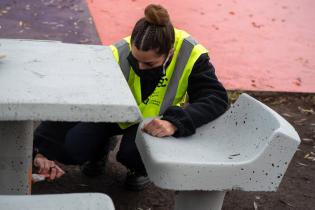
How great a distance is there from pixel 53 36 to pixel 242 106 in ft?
11.7

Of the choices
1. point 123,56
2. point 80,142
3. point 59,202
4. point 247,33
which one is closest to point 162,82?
point 123,56

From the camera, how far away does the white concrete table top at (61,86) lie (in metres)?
1.87

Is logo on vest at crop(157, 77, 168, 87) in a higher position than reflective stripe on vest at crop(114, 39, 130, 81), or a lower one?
lower

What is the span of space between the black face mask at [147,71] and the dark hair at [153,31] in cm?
18

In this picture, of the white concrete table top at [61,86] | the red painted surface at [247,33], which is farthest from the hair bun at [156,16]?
the red painted surface at [247,33]

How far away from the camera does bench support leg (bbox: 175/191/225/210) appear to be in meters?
2.74

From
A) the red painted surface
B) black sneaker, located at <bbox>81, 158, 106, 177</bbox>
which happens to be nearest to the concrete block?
black sneaker, located at <bbox>81, 158, 106, 177</bbox>

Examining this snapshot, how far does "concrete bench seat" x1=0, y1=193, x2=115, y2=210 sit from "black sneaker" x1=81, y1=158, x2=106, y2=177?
5.12 ft

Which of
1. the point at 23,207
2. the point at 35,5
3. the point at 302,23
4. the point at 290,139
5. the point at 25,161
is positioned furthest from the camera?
the point at 302,23

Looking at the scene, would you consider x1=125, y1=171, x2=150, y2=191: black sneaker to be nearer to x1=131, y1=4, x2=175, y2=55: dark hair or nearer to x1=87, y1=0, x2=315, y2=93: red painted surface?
x1=131, y1=4, x2=175, y2=55: dark hair

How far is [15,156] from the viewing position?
268 centimetres

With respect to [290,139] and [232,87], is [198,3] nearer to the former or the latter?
[232,87]

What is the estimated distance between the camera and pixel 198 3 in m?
7.88

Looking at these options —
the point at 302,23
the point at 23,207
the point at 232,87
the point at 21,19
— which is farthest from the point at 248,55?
the point at 23,207
